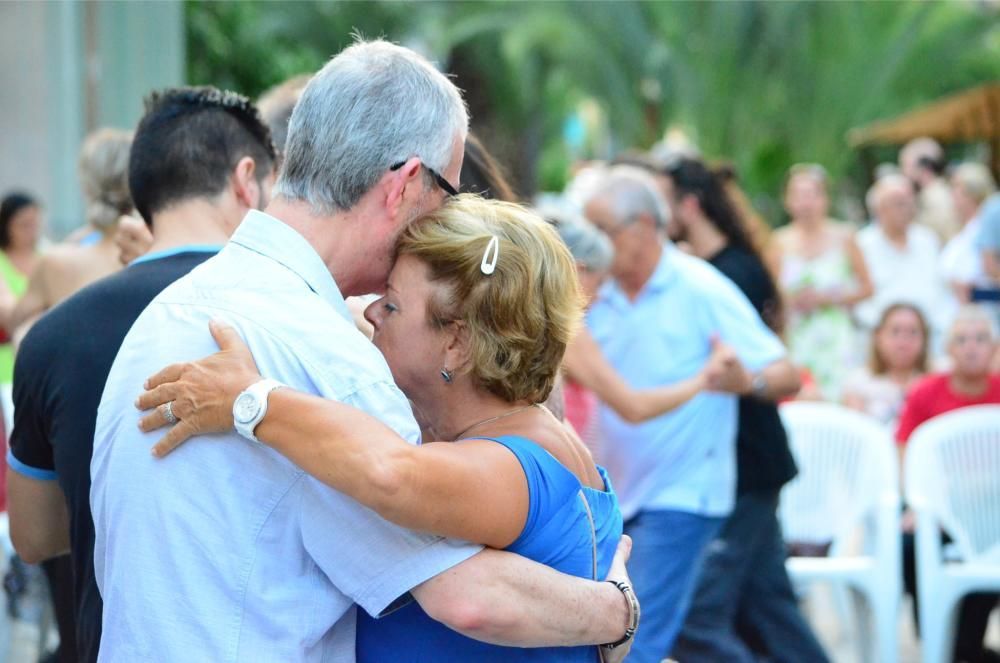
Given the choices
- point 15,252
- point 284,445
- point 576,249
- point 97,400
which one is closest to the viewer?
point 284,445

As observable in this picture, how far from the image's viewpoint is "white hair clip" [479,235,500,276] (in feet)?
7.04

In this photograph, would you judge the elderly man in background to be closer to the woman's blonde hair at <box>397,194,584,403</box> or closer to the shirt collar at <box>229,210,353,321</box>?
the woman's blonde hair at <box>397,194,584,403</box>

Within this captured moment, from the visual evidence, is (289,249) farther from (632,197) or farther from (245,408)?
(632,197)

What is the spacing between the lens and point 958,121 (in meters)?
15.9

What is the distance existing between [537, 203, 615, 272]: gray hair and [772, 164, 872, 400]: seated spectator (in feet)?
13.7

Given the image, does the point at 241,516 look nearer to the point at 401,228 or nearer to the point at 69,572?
the point at 401,228

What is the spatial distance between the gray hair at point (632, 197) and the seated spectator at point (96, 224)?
167 centimetres

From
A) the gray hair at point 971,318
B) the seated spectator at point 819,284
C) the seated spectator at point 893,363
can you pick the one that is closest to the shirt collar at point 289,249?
the gray hair at point 971,318

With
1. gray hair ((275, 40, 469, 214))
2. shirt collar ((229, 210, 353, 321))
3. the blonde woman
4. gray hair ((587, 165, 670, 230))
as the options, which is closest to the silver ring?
the blonde woman

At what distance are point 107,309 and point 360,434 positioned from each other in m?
1.07

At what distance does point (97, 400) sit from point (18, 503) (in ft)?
1.11

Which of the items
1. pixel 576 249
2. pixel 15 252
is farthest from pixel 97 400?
pixel 15 252

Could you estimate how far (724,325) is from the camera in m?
4.70

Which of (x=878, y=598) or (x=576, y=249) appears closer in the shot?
(x=576, y=249)
